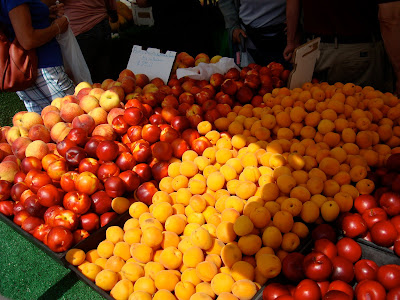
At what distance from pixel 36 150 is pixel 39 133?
0.24 meters

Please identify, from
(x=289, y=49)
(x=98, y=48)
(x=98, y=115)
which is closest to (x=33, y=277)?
(x=98, y=115)

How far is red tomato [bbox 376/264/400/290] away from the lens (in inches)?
46.1

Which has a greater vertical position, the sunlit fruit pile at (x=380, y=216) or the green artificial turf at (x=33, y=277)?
the sunlit fruit pile at (x=380, y=216)

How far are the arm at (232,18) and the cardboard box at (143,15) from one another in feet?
7.36

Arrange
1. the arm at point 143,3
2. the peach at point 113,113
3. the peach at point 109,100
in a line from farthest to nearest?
the arm at point 143,3 < the peach at point 109,100 < the peach at point 113,113

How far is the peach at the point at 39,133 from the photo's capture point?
2.42 m

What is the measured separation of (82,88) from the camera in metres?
2.97

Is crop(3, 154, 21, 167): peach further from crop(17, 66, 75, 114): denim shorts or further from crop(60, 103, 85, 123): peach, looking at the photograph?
crop(17, 66, 75, 114): denim shorts

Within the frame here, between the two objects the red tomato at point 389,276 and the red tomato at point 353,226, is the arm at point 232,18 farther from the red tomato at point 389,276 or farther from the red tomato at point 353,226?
the red tomato at point 389,276

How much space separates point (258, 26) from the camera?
12.2 feet

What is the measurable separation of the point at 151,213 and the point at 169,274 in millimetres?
424

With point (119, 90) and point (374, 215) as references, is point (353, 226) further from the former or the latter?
point (119, 90)

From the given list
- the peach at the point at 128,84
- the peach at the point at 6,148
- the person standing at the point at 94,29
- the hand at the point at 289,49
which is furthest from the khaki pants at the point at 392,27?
the person standing at the point at 94,29

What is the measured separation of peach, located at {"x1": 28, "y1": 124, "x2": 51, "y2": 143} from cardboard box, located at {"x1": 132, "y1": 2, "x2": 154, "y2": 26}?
4.02 metres
